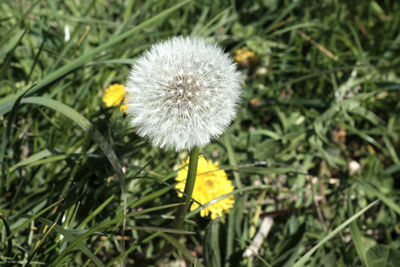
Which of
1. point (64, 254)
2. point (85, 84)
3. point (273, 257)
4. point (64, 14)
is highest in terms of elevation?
point (64, 14)

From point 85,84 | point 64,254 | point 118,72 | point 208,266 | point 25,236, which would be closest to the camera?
point 64,254

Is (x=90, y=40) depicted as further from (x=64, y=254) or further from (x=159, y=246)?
(x=64, y=254)

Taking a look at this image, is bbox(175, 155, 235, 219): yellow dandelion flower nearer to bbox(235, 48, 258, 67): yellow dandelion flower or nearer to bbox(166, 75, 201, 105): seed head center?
bbox(166, 75, 201, 105): seed head center

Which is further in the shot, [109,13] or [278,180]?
[109,13]

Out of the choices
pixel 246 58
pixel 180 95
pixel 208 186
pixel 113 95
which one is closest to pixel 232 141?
pixel 208 186

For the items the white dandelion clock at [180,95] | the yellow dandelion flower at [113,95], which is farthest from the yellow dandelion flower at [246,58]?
the white dandelion clock at [180,95]

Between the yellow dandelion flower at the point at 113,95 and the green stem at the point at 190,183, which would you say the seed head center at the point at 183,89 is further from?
the yellow dandelion flower at the point at 113,95

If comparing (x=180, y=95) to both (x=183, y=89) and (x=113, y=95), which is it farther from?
(x=113, y=95)

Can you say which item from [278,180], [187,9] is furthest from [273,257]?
[187,9]

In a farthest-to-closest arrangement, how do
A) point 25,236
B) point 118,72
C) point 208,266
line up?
point 118,72
point 25,236
point 208,266

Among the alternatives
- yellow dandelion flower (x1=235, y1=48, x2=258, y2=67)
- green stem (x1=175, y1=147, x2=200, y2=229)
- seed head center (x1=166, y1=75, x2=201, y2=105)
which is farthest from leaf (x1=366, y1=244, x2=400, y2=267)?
yellow dandelion flower (x1=235, y1=48, x2=258, y2=67)
